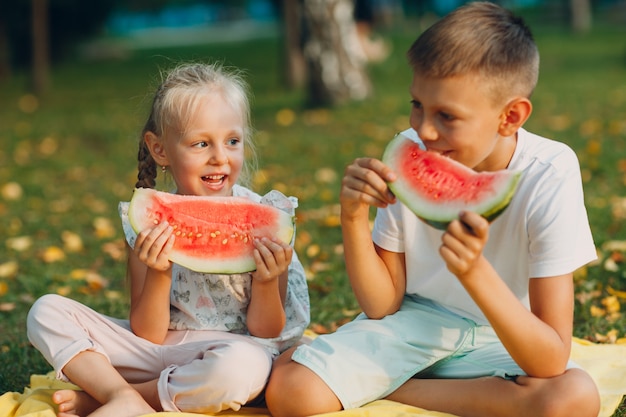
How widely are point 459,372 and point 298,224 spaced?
3268 mm

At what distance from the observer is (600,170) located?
741 centimetres

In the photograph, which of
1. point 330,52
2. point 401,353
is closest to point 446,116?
point 401,353

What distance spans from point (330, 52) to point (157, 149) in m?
8.13

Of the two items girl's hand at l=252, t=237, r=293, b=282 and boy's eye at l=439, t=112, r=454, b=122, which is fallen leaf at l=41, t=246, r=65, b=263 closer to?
girl's hand at l=252, t=237, r=293, b=282

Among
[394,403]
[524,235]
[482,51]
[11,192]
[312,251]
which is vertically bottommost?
[11,192]

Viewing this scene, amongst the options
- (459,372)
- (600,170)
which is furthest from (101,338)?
(600,170)

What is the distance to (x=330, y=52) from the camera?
37.2 ft

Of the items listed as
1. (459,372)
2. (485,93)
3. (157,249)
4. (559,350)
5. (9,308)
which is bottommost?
(9,308)

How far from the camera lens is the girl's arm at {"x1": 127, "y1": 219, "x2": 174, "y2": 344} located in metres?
2.95

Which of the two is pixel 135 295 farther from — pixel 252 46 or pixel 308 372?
pixel 252 46

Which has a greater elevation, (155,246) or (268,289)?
(155,246)

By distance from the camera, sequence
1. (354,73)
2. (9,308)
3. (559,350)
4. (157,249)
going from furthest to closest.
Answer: (354,73)
(9,308)
(157,249)
(559,350)

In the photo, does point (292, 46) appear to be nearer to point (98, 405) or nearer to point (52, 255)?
point (52, 255)

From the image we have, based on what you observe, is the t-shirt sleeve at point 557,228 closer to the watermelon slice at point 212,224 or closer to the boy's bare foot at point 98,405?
the watermelon slice at point 212,224
